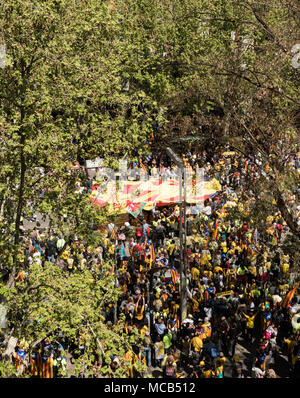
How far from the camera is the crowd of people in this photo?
13312 millimetres

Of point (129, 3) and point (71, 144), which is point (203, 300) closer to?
point (71, 144)

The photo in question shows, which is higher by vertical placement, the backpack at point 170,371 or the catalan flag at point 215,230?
the catalan flag at point 215,230

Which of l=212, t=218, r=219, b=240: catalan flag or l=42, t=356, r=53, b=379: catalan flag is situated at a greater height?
l=212, t=218, r=219, b=240: catalan flag

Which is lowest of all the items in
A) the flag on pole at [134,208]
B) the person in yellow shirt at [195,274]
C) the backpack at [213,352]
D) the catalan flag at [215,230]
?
the backpack at [213,352]

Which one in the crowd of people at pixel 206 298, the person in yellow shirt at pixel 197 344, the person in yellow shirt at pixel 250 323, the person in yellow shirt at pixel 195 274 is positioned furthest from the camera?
the person in yellow shirt at pixel 195 274

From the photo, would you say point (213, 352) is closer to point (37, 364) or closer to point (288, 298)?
point (288, 298)

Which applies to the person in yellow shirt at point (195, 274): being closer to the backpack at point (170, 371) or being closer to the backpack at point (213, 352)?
the backpack at point (213, 352)

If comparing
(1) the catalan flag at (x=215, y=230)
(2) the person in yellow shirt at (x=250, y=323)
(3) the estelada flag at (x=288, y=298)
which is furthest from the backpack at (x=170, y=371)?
(1) the catalan flag at (x=215, y=230)

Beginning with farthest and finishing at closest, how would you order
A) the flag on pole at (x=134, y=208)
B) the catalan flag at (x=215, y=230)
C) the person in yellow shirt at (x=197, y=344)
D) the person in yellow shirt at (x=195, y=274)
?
the flag on pole at (x=134, y=208) → the catalan flag at (x=215, y=230) → the person in yellow shirt at (x=195, y=274) → the person in yellow shirt at (x=197, y=344)

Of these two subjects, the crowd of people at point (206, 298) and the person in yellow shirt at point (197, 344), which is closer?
the crowd of people at point (206, 298)

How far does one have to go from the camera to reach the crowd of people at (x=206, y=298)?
13312 millimetres

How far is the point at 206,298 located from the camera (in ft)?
53.7

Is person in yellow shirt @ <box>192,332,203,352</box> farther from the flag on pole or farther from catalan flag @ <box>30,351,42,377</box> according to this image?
the flag on pole

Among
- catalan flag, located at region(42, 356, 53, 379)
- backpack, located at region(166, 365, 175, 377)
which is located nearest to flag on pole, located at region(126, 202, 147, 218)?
catalan flag, located at region(42, 356, 53, 379)
